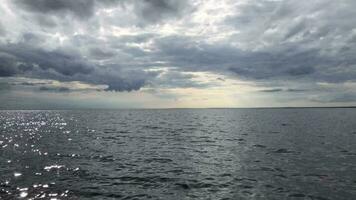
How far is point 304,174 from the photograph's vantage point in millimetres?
30656

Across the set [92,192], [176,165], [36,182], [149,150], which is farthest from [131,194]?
[149,150]

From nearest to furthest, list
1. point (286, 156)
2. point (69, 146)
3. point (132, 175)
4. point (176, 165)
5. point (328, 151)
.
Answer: point (132, 175)
point (176, 165)
point (286, 156)
point (328, 151)
point (69, 146)

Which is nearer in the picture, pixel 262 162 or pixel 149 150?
pixel 262 162

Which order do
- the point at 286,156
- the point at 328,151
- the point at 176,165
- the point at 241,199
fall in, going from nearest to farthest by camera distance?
the point at 241,199
the point at 176,165
the point at 286,156
the point at 328,151

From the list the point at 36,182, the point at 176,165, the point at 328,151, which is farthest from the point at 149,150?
the point at 328,151

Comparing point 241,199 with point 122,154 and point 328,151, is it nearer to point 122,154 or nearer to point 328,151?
point 122,154

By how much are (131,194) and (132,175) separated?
633 cm

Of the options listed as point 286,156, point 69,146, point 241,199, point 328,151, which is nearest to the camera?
point 241,199

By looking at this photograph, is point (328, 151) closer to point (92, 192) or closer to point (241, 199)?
point (241, 199)

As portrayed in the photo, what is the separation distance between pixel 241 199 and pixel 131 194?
7.82 metres

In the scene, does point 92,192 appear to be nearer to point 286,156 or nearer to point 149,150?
point 149,150

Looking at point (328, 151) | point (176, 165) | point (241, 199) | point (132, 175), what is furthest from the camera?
point (328, 151)

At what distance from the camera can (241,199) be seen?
22.9 metres

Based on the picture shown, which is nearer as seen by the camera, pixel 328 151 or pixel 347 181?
pixel 347 181
